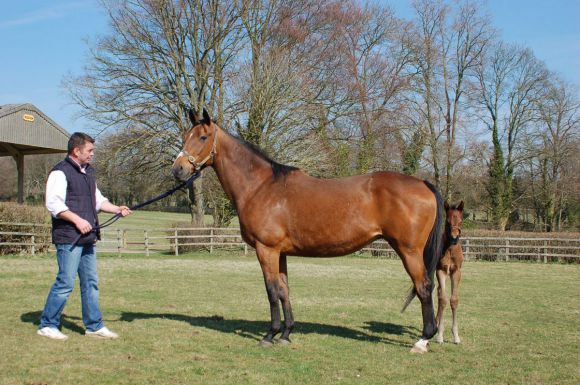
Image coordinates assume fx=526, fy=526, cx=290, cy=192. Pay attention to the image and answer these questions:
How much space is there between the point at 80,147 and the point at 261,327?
3665mm

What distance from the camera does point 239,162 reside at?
7363 mm

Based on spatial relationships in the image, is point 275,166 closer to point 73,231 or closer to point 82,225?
point 82,225

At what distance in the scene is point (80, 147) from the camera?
661cm

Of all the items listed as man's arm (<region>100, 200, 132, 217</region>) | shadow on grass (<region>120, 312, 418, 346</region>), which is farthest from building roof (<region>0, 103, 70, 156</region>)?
man's arm (<region>100, 200, 132, 217</region>)

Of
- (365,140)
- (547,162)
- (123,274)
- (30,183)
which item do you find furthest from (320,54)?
(30,183)

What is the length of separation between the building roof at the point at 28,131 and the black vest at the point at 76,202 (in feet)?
57.1

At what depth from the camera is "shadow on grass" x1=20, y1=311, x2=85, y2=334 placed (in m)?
7.32

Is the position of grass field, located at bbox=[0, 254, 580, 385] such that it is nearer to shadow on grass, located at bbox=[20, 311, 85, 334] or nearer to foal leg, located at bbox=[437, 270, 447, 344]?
shadow on grass, located at bbox=[20, 311, 85, 334]

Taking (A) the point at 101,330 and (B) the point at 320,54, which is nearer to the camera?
(A) the point at 101,330

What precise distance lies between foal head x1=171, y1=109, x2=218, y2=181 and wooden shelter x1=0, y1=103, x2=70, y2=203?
58.1 feet

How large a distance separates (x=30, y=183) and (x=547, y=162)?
53.0 meters

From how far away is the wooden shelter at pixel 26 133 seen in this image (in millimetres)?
21922

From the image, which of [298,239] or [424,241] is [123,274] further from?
[424,241]

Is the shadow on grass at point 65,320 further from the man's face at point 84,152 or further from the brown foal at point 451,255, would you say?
the brown foal at point 451,255
